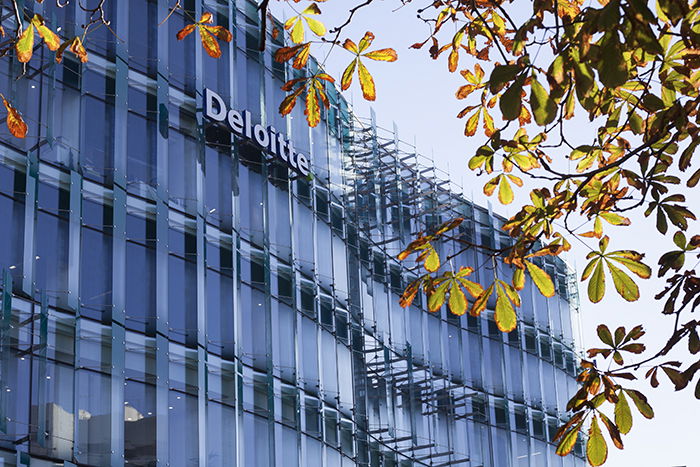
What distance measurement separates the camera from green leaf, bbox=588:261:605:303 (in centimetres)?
565

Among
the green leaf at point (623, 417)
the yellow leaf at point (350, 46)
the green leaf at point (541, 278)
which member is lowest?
the green leaf at point (623, 417)

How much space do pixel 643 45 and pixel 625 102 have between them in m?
2.68

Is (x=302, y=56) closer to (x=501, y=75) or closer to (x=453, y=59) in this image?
(x=453, y=59)

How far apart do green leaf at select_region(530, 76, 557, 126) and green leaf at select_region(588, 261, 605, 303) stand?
1.43 meters

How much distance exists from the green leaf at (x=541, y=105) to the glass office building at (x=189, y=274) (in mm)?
19048

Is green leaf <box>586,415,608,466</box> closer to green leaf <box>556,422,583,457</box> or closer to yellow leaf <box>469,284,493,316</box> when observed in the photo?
green leaf <box>556,422,583,457</box>

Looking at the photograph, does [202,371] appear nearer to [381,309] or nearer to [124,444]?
[124,444]

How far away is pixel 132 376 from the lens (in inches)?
982

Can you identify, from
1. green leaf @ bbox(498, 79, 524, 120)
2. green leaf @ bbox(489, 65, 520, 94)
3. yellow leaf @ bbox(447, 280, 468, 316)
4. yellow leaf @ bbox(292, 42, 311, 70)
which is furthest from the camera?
yellow leaf @ bbox(292, 42, 311, 70)

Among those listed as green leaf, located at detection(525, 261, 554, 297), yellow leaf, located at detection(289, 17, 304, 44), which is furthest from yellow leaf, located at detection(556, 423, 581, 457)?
yellow leaf, located at detection(289, 17, 304, 44)

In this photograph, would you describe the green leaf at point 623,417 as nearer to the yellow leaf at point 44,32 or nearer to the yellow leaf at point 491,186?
the yellow leaf at point 491,186

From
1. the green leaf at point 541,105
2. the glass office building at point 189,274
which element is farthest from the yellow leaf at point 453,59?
the glass office building at point 189,274

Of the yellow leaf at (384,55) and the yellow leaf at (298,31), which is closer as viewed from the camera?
the yellow leaf at (384,55)

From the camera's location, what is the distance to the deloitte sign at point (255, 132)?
98.4 ft
